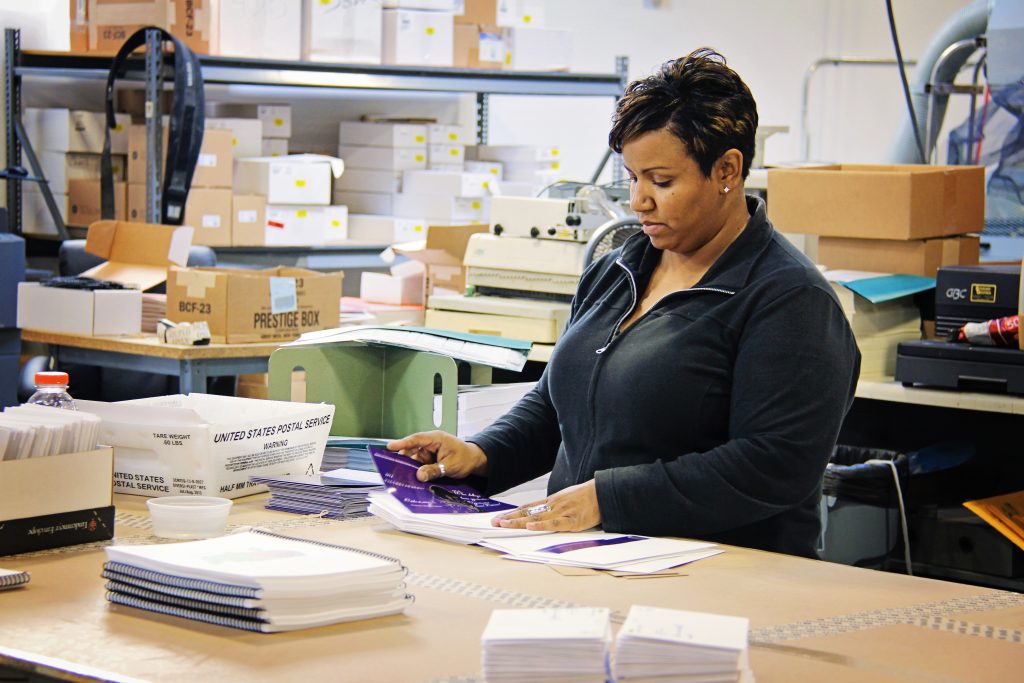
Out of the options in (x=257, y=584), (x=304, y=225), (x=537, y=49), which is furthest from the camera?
(x=537, y=49)

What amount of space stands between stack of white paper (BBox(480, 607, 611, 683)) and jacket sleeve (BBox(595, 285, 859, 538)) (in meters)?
0.60

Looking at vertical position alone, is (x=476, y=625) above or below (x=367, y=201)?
below

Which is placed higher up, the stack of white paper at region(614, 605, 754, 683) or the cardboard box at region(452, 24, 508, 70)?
the cardboard box at region(452, 24, 508, 70)

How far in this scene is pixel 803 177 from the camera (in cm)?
354

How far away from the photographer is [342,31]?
539 centimetres

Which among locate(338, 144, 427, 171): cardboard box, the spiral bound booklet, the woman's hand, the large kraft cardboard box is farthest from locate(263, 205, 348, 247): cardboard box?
the spiral bound booklet

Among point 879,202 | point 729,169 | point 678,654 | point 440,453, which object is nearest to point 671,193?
point 729,169

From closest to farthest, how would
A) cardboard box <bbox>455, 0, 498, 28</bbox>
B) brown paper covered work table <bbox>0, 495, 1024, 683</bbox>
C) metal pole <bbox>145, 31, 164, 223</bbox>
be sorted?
brown paper covered work table <bbox>0, 495, 1024, 683</bbox> < metal pole <bbox>145, 31, 164, 223</bbox> < cardboard box <bbox>455, 0, 498, 28</bbox>

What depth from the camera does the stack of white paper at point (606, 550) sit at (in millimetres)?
1667

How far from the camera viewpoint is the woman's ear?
6.29 feet

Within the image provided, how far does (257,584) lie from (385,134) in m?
4.67

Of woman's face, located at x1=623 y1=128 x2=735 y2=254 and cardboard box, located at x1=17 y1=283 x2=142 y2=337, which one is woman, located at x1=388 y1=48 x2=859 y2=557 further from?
cardboard box, located at x1=17 y1=283 x2=142 y2=337

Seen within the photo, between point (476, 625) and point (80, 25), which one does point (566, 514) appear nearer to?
point (476, 625)

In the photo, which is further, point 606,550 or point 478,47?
point 478,47
